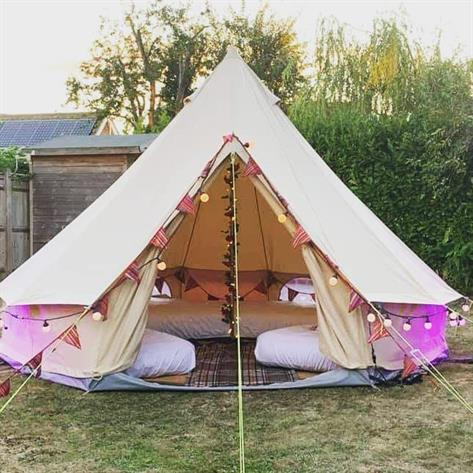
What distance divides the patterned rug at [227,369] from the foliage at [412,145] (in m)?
3.45

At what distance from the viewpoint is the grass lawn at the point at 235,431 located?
2881 mm

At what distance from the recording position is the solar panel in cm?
1316

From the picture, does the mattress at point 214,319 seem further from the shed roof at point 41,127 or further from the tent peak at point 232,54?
the shed roof at point 41,127

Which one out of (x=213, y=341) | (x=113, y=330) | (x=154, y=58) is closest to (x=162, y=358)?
(x=113, y=330)

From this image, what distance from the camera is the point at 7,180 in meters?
9.22

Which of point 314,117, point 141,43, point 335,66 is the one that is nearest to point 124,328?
point 314,117

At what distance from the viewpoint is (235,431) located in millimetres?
3291

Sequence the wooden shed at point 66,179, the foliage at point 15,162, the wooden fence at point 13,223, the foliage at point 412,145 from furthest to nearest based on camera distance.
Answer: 1. the wooden shed at point 66,179
2. the foliage at point 15,162
3. the wooden fence at point 13,223
4. the foliage at point 412,145

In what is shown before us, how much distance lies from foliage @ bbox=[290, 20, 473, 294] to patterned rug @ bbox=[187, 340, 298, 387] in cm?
345

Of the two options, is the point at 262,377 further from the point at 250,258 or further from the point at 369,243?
the point at 250,258

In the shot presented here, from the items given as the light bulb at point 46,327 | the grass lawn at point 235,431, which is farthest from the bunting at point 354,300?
the light bulb at point 46,327

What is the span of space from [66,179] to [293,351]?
6307 mm

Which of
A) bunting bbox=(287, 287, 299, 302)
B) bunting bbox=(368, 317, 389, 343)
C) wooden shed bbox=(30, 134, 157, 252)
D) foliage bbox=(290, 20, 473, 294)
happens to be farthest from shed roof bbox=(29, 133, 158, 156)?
bunting bbox=(368, 317, 389, 343)

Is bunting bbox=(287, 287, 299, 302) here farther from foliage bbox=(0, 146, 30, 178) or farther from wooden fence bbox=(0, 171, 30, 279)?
foliage bbox=(0, 146, 30, 178)
